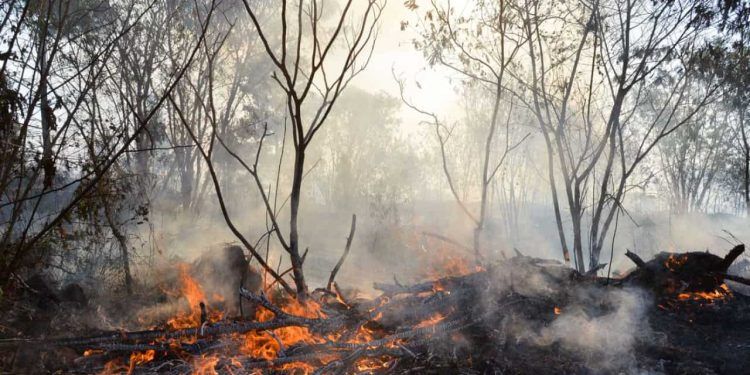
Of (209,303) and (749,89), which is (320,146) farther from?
(209,303)

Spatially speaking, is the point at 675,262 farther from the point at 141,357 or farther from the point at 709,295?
the point at 141,357

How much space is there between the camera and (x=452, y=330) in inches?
147

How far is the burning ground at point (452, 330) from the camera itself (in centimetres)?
333

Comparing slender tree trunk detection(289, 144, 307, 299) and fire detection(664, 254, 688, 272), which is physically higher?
slender tree trunk detection(289, 144, 307, 299)

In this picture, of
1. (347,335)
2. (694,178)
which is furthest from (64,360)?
(694,178)

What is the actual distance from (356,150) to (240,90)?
1910cm

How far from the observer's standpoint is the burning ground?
333cm

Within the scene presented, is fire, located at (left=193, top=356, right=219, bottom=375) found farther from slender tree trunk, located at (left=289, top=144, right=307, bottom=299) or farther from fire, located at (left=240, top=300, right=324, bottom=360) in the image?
slender tree trunk, located at (left=289, top=144, right=307, bottom=299)

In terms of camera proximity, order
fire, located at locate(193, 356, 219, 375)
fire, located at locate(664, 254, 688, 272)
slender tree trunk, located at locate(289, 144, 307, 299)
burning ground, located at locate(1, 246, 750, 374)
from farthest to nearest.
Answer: fire, located at locate(664, 254, 688, 272), burning ground, located at locate(1, 246, 750, 374), fire, located at locate(193, 356, 219, 375), slender tree trunk, located at locate(289, 144, 307, 299)

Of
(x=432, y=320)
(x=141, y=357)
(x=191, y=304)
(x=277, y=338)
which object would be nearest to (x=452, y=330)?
(x=432, y=320)

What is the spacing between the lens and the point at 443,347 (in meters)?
3.60

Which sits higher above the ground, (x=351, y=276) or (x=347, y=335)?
(x=347, y=335)

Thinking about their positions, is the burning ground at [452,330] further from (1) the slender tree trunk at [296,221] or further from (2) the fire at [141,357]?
(1) the slender tree trunk at [296,221]

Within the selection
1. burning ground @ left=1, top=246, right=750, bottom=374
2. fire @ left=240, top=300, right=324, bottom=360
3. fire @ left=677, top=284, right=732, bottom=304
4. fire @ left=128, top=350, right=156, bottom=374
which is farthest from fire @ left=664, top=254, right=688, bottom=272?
fire @ left=128, top=350, right=156, bottom=374
